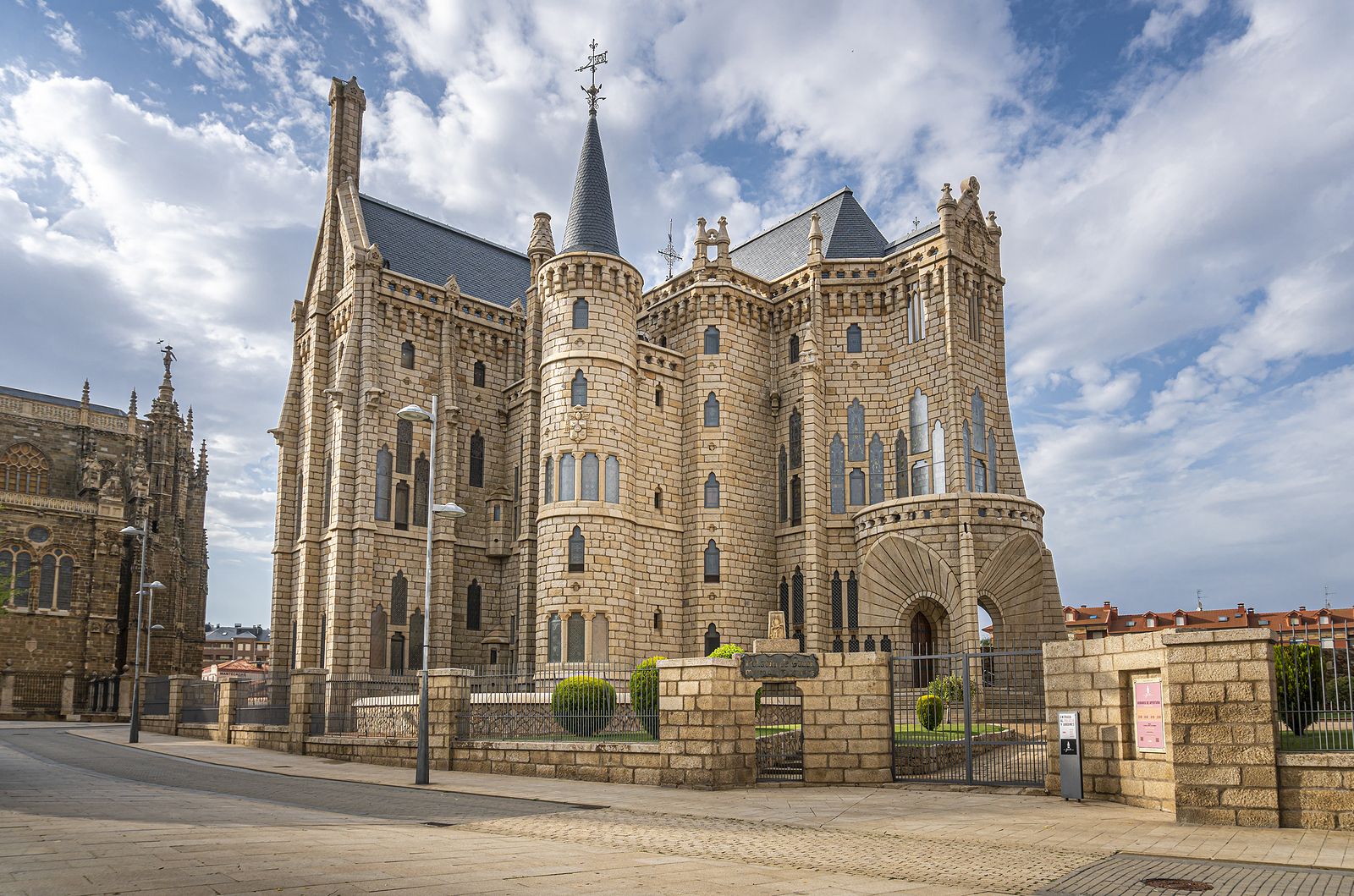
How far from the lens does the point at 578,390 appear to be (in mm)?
36281

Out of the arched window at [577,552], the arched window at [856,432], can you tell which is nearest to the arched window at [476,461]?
the arched window at [577,552]

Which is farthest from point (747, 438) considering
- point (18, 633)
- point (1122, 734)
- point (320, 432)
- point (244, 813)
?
point (18, 633)

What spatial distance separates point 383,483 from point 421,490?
165 cm

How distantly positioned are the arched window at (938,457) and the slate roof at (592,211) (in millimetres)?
13128

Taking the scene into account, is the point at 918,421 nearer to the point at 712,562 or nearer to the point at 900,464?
the point at 900,464

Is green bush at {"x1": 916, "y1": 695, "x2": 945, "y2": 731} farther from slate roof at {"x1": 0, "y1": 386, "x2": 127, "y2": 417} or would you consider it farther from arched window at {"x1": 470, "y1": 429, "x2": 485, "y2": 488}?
slate roof at {"x1": 0, "y1": 386, "x2": 127, "y2": 417}

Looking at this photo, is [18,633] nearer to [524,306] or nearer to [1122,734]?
[524,306]

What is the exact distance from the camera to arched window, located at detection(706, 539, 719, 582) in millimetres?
38375

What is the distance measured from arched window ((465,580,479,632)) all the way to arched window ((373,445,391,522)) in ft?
14.4

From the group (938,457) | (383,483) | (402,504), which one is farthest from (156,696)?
(938,457)

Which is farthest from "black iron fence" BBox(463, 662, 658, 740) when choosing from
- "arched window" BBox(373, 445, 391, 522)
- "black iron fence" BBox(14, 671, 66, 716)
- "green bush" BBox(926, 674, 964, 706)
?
"black iron fence" BBox(14, 671, 66, 716)

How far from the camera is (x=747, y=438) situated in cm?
3997

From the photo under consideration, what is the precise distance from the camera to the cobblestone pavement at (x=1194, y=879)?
9320mm

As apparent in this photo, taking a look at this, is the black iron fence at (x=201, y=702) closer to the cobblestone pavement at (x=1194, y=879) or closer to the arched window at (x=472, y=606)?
the arched window at (x=472, y=606)
